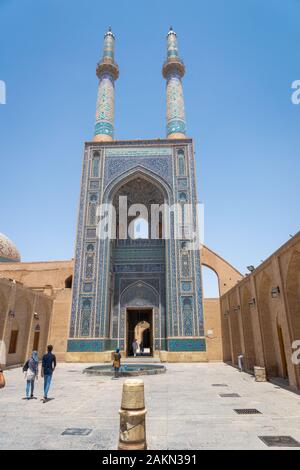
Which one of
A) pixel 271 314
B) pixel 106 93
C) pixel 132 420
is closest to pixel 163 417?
pixel 132 420

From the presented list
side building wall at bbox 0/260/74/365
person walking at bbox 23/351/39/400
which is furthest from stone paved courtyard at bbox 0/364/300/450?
side building wall at bbox 0/260/74/365

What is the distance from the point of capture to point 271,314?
9664 mm

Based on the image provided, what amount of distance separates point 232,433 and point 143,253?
14.9 metres

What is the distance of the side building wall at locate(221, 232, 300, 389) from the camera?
7.52 m

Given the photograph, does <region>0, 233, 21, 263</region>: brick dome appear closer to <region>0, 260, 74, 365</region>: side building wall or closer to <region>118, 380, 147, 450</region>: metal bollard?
<region>0, 260, 74, 365</region>: side building wall

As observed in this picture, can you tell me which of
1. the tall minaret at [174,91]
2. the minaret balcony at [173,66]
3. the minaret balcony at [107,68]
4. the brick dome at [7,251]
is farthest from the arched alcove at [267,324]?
the brick dome at [7,251]

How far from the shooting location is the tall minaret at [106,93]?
20906 millimetres

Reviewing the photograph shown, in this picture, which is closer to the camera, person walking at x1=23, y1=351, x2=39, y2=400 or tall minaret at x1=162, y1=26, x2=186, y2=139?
person walking at x1=23, y1=351, x2=39, y2=400

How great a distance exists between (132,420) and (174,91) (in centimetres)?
2219

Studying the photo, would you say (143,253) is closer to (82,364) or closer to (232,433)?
(82,364)

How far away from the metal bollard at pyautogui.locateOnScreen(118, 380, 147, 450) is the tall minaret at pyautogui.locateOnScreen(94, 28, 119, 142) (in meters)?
19.0

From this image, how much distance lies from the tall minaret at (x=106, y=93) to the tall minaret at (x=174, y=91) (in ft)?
12.4

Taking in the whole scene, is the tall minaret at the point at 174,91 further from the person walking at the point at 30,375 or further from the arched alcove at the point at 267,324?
the person walking at the point at 30,375
